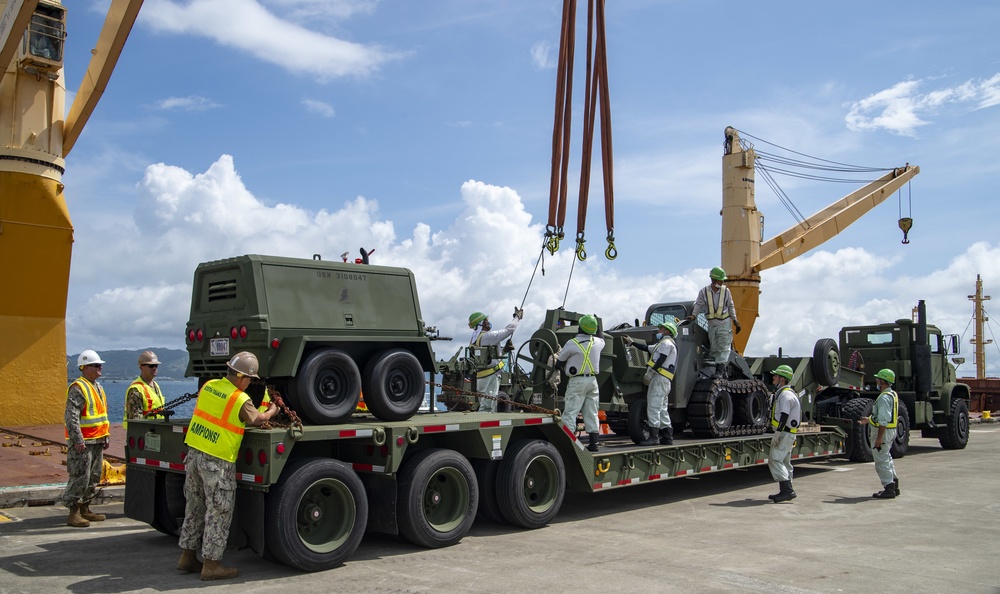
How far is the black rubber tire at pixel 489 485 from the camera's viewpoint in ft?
29.9

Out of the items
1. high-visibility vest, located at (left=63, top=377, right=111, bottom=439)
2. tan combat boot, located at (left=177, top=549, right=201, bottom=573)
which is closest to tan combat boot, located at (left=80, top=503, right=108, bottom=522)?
high-visibility vest, located at (left=63, top=377, right=111, bottom=439)

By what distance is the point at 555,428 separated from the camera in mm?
9672

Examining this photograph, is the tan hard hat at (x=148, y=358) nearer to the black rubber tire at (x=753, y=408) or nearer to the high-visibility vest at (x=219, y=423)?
the high-visibility vest at (x=219, y=423)

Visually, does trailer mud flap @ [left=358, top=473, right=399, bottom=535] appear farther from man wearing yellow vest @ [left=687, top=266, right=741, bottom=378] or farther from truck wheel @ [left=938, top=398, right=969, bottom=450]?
truck wheel @ [left=938, top=398, right=969, bottom=450]

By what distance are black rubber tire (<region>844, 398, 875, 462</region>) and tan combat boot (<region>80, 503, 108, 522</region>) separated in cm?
1325

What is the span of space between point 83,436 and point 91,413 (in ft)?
0.83

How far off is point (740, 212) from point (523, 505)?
25187mm

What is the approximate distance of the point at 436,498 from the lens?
27.6 feet

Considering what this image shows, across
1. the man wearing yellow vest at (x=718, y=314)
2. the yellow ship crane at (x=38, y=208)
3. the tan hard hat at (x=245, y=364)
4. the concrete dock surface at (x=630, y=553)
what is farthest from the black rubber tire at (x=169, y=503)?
the yellow ship crane at (x=38, y=208)

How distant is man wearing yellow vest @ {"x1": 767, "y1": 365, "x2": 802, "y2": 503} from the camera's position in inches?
454

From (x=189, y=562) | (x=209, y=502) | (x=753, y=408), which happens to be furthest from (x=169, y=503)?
(x=753, y=408)

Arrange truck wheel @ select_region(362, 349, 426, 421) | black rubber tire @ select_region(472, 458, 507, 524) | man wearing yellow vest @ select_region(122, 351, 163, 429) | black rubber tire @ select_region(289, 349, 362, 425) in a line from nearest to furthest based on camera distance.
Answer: black rubber tire @ select_region(289, 349, 362, 425), truck wheel @ select_region(362, 349, 426, 421), black rubber tire @ select_region(472, 458, 507, 524), man wearing yellow vest @ select_region(122, 351, 163, 429)

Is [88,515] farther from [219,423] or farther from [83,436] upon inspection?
Answer: [219,423]

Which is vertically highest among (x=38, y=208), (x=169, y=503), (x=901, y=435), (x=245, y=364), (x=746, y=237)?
(x=746, y=237)
